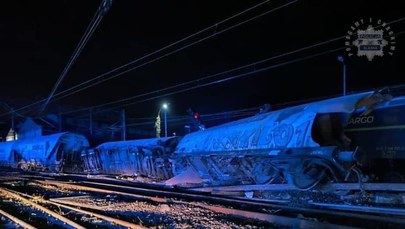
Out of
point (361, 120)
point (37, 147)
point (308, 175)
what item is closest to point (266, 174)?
point (308, 175)

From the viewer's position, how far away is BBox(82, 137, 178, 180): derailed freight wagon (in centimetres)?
2141

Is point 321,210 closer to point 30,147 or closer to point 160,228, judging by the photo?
point 160,228

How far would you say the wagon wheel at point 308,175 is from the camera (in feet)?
35.2

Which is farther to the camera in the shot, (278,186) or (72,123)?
(72,123)

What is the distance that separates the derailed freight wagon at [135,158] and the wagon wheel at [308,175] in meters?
9.49

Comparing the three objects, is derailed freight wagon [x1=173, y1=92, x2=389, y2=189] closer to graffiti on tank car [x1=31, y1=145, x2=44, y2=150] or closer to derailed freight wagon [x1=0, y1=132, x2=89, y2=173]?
derailed freight wagon [x1=0, y1=132, x2=89, y2=173]

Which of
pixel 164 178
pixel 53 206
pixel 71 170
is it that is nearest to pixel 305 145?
pixel 53 206

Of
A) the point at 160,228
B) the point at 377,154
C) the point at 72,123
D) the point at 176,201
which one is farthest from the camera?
the point at 72,123

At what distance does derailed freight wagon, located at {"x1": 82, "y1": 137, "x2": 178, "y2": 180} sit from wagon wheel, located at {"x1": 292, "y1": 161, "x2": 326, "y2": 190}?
9.49 metres

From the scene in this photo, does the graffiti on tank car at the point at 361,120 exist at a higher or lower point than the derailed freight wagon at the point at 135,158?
higher

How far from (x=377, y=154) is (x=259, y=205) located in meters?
3.57

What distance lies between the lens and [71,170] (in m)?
32.6

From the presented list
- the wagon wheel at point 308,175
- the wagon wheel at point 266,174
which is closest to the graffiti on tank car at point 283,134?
the wagon wheel at point 266,174

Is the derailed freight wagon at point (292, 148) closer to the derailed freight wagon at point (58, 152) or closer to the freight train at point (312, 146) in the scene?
the freight train at point (312, 146)
